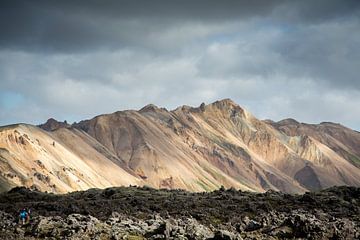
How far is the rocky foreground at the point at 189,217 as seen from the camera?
5722 cm

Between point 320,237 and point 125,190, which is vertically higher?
point 125,190

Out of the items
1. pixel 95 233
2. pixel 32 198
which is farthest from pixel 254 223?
pixel 32 198

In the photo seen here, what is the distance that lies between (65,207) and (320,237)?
153 ft

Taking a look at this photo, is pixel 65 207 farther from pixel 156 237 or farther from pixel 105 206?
pixel 156 237

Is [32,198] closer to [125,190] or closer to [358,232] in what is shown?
[125,190]

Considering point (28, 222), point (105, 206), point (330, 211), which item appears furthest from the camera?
point (105, 206)

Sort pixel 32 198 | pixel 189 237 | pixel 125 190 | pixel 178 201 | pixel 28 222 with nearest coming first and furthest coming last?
pixel 189 237
pixel 28 222
pixel 178 201
pixel 32 198
pixel 125 190

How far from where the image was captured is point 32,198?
386 feet

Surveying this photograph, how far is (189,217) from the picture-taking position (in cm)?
7769

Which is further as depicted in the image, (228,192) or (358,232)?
(228,192)

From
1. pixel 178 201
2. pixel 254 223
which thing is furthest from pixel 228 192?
pixel 254 223

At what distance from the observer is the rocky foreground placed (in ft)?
188

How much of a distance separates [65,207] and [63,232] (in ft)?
107

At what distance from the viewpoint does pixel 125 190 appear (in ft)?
432
